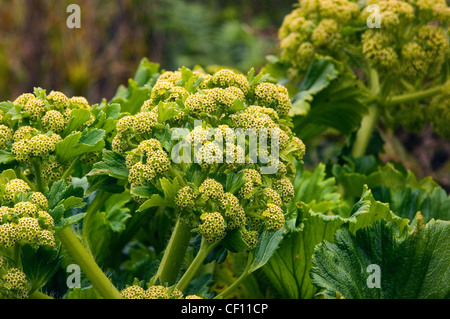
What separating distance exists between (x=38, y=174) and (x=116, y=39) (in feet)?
10.8

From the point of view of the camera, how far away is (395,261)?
0.95 m

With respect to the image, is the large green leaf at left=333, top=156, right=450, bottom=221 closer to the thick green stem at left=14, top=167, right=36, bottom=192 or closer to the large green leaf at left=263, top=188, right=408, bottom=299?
the large green leaf at left=263, top=188, right=408, bottom=299

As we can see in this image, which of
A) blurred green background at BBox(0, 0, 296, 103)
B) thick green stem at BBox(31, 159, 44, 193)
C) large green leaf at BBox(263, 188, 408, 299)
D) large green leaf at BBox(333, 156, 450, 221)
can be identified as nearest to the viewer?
thick green stem at BBox(31, 159, 44, 193)

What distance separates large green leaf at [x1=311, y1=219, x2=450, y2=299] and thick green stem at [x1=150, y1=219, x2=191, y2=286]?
216 millimetres

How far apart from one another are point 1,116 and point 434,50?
0.94 metres

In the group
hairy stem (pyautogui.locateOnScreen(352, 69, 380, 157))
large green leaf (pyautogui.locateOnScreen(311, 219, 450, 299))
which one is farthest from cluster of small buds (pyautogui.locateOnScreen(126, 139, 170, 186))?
hairy stem (pyautogui.locateOnScreen(352, 69, 380, 157))

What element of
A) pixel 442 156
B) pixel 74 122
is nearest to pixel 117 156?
pixel 74 122

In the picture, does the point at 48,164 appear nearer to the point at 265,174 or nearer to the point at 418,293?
the point at 265,174

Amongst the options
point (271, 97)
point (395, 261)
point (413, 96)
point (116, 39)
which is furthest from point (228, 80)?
point (116, 39)

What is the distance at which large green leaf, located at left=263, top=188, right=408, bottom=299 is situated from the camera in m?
1.02

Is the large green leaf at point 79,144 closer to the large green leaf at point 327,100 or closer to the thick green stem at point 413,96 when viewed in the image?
the large green leaf at point 327,100

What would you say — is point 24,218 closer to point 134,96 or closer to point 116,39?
point 134,96

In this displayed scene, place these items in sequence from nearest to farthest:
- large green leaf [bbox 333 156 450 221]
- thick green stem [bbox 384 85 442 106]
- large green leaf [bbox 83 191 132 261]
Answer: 1. large green leaf [bbox 83 191 132 261]
2. large green leaf [bbox 333 156 450 221]
3. thick green stem [bbox 384 85 442 106]

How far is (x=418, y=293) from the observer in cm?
96
